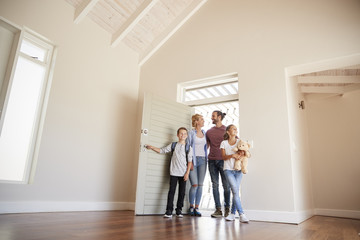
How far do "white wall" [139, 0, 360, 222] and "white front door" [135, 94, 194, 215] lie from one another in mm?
549

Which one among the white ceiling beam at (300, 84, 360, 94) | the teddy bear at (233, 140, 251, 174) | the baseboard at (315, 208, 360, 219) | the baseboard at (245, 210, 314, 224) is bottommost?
the baseboard at (315, 208, 360, 219)

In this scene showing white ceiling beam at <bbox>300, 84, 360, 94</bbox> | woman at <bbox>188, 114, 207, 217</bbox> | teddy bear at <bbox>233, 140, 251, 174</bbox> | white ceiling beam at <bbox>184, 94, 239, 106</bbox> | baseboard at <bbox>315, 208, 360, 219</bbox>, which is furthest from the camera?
white ceiling beam at <bbox>300, 84, 360, 94</bbox>

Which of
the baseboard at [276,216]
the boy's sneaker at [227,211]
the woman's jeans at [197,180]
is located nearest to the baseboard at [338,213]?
the baseboard at [276,216]

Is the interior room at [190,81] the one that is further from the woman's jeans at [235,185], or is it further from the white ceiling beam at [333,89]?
the woman's jeans at [235,185]

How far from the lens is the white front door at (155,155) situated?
3492mm

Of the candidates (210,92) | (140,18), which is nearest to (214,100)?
(210,92)

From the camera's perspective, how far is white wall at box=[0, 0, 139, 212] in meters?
3.24

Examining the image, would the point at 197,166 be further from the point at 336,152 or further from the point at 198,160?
the point at 336,152

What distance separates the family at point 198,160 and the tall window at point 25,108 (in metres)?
1.49

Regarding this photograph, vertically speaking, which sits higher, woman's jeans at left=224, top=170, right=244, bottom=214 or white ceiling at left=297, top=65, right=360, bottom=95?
white ceiling at left=297, top=65, right=360, bottom=95

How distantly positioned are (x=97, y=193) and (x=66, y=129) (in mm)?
1081

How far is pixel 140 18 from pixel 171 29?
0.75m

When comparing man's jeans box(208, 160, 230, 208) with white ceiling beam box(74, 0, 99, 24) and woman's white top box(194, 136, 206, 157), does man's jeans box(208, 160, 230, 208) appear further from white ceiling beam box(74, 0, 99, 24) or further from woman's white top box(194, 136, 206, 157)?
white ceiling beam box(74, 0, 99, 24)

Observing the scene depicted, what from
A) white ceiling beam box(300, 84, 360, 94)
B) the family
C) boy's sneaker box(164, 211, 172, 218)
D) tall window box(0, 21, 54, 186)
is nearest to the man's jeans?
the family
